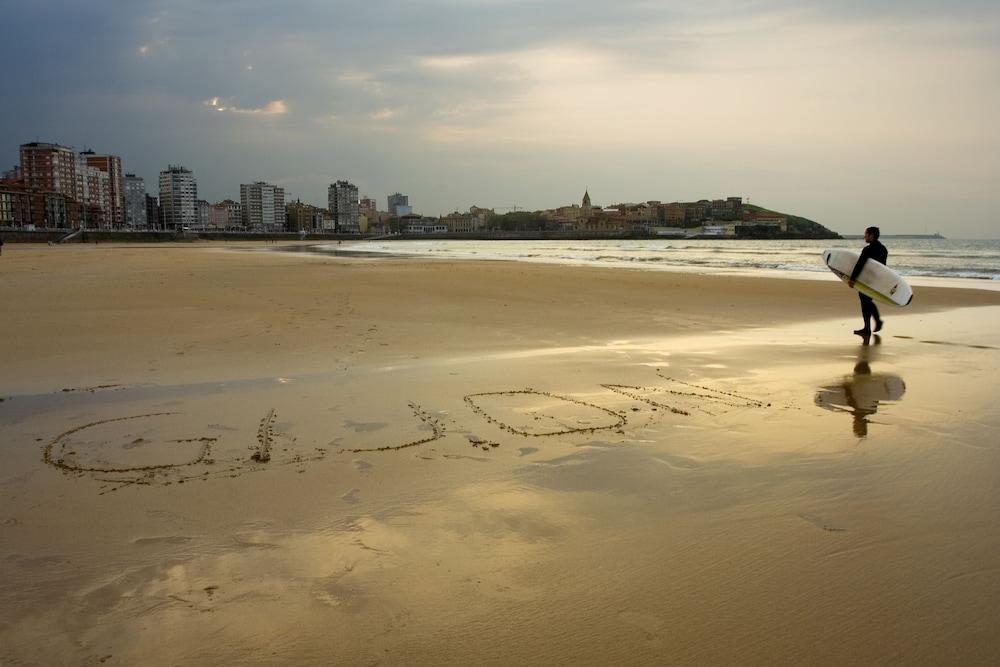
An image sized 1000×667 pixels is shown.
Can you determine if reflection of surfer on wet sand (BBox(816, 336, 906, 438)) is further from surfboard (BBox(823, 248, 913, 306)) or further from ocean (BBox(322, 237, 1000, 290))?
ocean (BBox(322, 237, 1000, 290))

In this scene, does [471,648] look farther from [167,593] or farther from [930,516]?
[930,516]

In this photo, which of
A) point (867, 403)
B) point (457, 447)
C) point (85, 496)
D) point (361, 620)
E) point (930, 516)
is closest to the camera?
point (361, 620)

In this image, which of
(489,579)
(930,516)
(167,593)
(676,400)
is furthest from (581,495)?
(676,400)

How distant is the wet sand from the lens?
2.48 meters

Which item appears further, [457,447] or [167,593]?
[457,447]

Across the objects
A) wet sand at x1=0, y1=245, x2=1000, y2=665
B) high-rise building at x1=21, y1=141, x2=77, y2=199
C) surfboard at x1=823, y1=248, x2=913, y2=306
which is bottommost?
wet sand at x1=0, y1=245, x2=1000, y2=665

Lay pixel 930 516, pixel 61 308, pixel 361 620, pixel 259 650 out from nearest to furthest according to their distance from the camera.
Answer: pixel 259 650
pixel 361 620
pixel 930 516
pixel 61 308

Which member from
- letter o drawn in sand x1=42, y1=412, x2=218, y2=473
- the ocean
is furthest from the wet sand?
the ocean

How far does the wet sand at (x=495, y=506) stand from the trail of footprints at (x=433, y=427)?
0.03 meters

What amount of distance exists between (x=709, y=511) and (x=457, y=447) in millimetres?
1831

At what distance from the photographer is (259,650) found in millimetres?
2371

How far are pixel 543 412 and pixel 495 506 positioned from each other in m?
2.07

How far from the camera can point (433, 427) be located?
5219mm

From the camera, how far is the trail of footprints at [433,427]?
420cm
